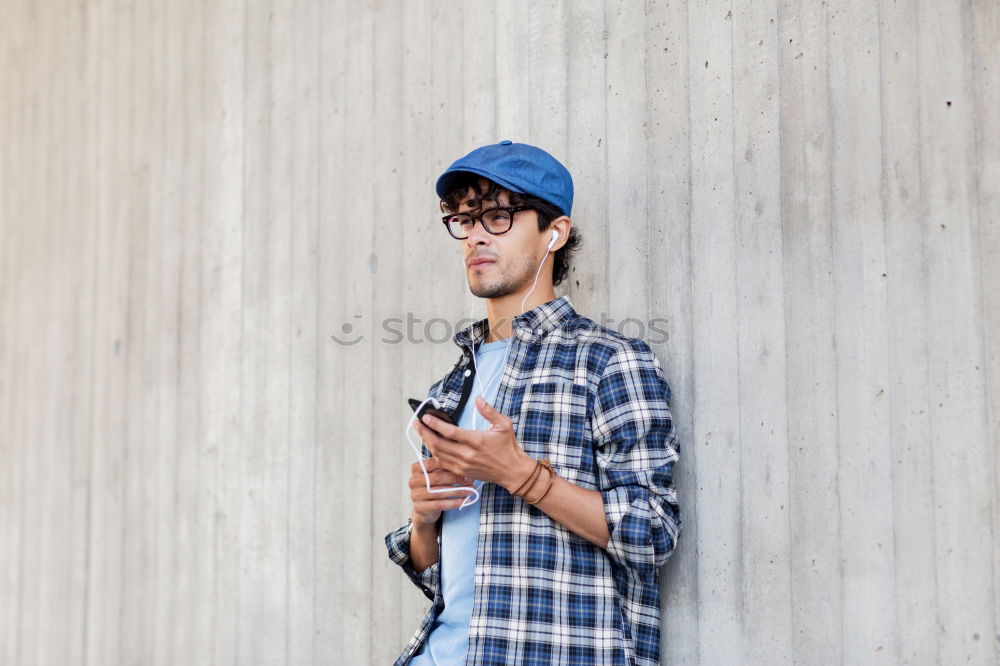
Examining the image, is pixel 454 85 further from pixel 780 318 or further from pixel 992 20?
pixel 992 20

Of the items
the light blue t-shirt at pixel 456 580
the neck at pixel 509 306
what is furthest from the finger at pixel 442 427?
the neck at pixel 509 306

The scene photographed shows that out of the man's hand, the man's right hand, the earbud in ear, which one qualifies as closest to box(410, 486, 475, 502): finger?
the man's right hand

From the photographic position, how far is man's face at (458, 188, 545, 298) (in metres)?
1.66

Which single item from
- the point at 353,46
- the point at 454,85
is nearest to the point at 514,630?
the point at 454,85

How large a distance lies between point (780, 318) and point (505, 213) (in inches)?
20.2

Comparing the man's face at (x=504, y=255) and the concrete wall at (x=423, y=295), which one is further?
the man's face at (x=504, y=255)

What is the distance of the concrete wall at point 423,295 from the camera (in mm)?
1384

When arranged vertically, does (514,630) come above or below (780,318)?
below

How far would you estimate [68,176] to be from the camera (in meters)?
3.78

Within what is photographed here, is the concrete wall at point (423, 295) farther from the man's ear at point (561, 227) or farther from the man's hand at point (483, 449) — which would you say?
the man's hand at point (483, 449)

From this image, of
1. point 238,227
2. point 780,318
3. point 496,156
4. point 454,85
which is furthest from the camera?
point 238,227

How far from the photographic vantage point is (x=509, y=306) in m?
1.70

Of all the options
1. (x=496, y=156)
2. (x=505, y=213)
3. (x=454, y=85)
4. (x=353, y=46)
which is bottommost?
(x=505, y=213)

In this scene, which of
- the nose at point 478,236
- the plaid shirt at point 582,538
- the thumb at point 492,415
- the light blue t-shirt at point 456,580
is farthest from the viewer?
the nose at point 478,236
